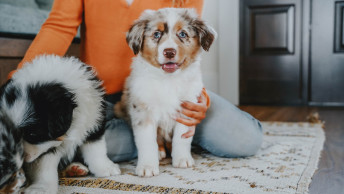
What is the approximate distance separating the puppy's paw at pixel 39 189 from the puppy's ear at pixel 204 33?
0.90 metres

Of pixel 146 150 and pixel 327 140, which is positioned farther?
pixel 327 140

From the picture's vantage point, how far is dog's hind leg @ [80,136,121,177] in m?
1.47

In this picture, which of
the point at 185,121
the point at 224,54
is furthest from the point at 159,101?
the point at 224,54

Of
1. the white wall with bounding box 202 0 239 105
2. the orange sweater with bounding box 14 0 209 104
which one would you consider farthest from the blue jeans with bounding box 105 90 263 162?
the white wall with bounding box 202 0 239 105

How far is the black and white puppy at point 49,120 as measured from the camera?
1066 millimetres

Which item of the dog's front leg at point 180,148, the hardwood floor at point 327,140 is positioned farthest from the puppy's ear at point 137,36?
the hardwood floor at point 327,140

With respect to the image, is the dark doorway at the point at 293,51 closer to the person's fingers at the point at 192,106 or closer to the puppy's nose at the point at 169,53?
the person's fingers at the point at 192,106

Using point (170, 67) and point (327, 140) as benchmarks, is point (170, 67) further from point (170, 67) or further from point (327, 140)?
point (327, 140)

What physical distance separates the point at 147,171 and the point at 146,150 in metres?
0.09

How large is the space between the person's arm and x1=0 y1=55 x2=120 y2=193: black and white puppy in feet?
1.15

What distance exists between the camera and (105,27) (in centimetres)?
189

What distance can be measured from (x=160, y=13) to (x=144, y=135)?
0.56m

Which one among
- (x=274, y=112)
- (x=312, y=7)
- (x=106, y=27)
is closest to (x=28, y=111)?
(x=106, y=27)

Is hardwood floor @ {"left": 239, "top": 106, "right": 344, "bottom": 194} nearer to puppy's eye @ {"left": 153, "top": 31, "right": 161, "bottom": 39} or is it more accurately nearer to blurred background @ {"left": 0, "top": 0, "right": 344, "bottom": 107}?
blurred background @ {"left": 0, "top": 0, "right": 344, "bottom": 107}
